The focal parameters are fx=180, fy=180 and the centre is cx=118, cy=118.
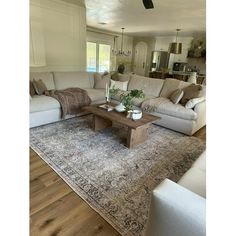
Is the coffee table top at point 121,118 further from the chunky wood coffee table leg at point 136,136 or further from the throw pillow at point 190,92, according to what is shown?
the throw pillow at point 190,92

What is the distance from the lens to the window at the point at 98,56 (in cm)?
769

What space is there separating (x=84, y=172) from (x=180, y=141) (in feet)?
5.45

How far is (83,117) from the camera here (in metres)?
3.63

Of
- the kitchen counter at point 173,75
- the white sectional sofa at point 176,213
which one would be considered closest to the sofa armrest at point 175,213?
the white sectional sofa at point 176,213

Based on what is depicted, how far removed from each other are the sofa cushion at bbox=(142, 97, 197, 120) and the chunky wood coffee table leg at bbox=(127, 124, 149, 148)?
0.79 m

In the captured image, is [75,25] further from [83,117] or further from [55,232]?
[55,232]

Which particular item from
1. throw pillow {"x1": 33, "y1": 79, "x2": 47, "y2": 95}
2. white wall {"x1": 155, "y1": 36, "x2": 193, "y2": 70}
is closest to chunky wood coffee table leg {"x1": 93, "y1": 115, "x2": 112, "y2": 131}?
throw pillow {"x1": 33, "y1": 79, "x2": 47, "y2": 95}

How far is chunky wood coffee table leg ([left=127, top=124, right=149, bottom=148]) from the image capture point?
8.21ft

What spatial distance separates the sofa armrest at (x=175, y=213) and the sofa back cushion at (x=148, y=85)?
332 cm

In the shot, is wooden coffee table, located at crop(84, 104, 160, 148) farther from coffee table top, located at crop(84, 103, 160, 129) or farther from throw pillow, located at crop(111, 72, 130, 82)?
throw pillow, located at crop(111, 72, 130, 82)

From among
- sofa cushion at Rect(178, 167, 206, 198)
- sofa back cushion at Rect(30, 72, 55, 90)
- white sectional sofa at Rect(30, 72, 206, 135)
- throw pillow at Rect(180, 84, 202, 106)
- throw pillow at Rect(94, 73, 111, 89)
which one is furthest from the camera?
throw pillow at Rect(94, 73, 111, 89)

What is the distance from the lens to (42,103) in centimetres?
300
